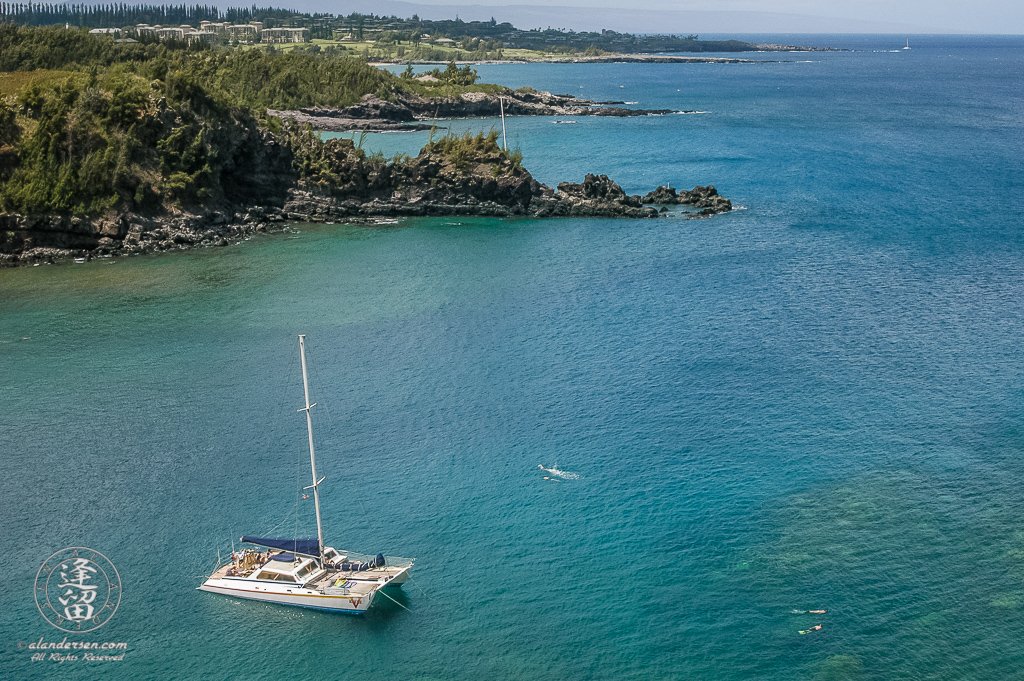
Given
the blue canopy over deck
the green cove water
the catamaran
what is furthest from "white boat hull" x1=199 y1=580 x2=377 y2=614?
the blue canopy over deck

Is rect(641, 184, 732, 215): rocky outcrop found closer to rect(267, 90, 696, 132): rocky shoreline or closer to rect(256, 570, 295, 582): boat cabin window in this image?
rect(267, 90, 696, 132): rocky shoreline

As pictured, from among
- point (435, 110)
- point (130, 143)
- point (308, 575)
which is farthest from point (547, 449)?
point (435, 110)

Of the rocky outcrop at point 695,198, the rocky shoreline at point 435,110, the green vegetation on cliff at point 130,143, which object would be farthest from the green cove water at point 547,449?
the rocky shoreline at point 435,110

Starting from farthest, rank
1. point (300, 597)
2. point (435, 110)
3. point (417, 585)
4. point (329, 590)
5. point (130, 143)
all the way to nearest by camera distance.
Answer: point (435, 110) → point (130, 143) → point (417, 585) → point (300, 597) → point (329, 590)

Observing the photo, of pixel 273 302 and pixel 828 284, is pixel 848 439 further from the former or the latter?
pixel 273 302

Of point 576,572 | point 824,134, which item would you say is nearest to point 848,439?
point 576,572

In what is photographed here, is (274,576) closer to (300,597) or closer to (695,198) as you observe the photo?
(300,597)
